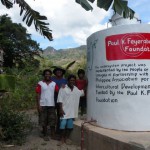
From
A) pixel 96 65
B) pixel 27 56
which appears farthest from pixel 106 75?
pixel 27 56

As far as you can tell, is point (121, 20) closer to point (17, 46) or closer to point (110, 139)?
point (110, 139)

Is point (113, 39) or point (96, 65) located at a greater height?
point (113, 39)

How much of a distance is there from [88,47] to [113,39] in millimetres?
895

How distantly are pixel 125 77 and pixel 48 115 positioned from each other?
210 cm

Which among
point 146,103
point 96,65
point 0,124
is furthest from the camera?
point 0,124

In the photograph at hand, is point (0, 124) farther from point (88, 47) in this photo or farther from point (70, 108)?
point (88, 47)

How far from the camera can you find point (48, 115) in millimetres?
7492

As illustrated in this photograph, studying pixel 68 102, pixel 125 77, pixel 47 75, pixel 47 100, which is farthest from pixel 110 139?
pixel 47 75

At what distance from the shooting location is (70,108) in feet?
23.3

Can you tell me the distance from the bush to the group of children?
17.5 inches

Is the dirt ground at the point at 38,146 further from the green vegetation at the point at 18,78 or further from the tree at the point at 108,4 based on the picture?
the tree at the point at 108,4

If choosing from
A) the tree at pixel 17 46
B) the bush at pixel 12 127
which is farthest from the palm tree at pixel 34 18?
the tree at pixel 17 46

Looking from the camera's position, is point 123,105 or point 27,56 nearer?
point 123,105

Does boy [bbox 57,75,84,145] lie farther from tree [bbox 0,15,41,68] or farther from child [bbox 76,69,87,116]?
tree [bbox 0,15,41,68]
